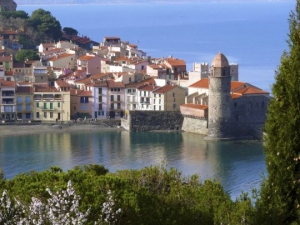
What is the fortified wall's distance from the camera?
40562 millimetres

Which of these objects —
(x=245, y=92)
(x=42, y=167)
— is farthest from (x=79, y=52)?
(x=42, y=167)

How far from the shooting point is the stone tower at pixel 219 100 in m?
37.6

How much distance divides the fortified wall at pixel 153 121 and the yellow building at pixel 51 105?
283 cm

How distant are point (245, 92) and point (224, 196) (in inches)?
900

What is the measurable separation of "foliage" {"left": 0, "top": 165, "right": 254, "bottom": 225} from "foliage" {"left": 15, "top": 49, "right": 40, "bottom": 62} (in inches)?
1362

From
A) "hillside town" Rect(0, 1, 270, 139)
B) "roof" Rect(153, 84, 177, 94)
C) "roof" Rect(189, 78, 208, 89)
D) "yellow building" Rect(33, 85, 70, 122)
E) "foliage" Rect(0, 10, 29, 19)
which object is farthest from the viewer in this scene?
"foliage" Rect(0, 10, 29, 19)

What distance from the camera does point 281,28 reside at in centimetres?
11188

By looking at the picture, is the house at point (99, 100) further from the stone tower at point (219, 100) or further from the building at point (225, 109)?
the stone tower at point (219, 100)

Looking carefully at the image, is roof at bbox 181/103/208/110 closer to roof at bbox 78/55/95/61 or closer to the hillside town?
the hillside town

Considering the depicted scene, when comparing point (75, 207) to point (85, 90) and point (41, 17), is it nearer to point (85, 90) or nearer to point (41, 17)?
point (85, 90)

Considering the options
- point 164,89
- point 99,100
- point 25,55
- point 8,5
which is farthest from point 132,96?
point 8,5

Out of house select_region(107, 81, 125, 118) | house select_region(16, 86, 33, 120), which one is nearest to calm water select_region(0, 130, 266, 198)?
house select_region(107, 81, 125, 118)

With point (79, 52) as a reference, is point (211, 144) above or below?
below

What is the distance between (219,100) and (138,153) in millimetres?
4722
